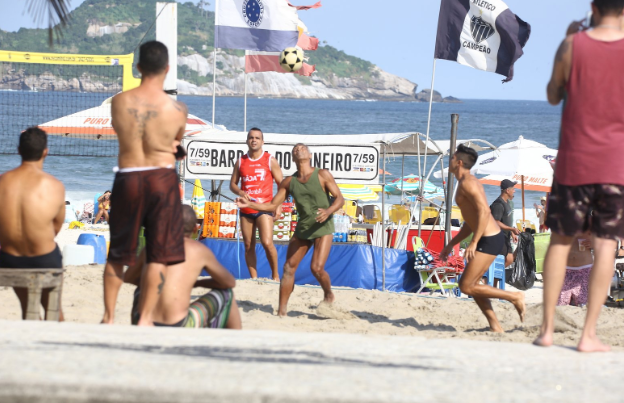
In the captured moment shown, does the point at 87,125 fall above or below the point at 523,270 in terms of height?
above

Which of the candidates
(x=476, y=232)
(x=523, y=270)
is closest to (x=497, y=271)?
(x=523, y=270)

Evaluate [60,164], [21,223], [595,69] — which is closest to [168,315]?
[21,223]

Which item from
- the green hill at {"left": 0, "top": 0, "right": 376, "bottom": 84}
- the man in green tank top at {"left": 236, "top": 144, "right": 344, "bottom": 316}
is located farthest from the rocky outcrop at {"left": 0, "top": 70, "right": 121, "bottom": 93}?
the man in green tank top at {"left": 236, "top": 144, "right": 344, "bottom": 316}

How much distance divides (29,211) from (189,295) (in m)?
1.14

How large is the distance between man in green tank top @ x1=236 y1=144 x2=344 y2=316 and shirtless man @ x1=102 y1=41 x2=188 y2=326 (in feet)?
8.90

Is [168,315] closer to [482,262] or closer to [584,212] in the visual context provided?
[584,212]

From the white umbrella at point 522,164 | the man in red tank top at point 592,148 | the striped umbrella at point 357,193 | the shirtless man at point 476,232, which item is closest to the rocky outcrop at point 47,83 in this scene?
the striped umbrella at point 357,193

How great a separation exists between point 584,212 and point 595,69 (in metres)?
0.67

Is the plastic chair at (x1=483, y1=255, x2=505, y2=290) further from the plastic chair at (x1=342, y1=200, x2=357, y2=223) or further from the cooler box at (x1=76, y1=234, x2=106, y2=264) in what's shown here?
the plastic chair at (x1=342, y1=200, x2=357, y2=223)

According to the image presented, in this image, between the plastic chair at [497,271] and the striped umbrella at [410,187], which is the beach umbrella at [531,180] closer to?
the plastic chair at [497,271]

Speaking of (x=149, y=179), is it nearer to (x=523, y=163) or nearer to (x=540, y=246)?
(x=540, y=246)

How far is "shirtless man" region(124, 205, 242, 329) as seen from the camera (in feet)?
13.6

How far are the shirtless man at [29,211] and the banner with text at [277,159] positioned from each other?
4.80 meters

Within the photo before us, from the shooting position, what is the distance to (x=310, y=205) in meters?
6.88
